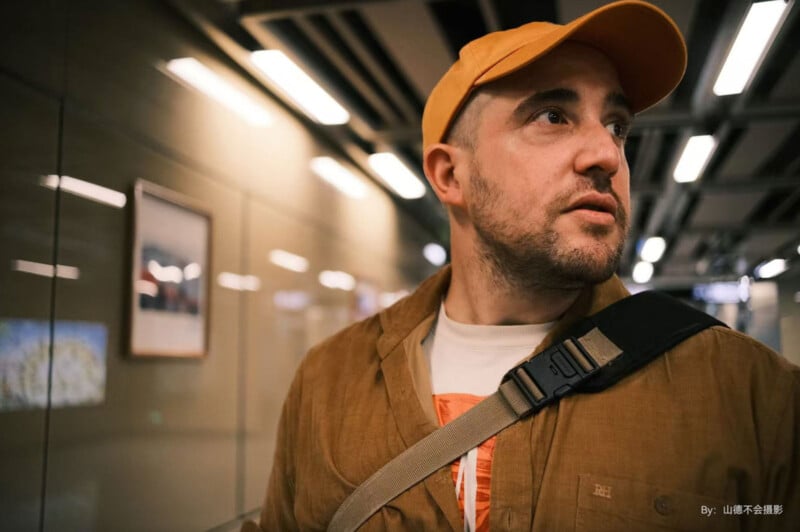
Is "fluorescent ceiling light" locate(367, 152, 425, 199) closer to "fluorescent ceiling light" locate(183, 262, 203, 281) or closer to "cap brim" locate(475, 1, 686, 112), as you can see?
"fluorescent ceiling light" locate(183, 262, 203, 281)

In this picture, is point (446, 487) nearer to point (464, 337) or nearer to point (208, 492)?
point (464, 337)

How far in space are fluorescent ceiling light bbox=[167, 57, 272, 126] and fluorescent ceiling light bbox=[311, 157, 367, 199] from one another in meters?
0.88

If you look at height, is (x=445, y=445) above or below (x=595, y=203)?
below

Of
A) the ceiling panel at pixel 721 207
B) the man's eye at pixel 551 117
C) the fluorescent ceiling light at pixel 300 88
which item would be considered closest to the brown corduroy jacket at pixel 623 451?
the man's eye at pixel 551 117

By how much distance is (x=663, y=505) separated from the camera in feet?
3.74

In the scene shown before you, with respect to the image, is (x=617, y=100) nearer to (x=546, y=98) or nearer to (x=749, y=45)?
(x=546, y=98)

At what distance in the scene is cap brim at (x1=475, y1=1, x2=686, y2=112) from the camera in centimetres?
135

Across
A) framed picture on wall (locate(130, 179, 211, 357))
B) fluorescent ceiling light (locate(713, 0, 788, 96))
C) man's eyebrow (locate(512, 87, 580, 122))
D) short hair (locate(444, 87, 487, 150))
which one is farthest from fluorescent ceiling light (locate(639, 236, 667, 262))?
man's eyebrow (locate(512, 87, 580, 122))

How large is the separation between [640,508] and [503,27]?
2679 millimetres

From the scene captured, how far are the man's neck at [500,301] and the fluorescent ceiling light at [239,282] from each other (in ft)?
7.13

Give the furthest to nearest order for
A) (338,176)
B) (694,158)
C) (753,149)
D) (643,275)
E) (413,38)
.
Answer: (338,176), (694,158), (753,149), (413,38), (643,275)

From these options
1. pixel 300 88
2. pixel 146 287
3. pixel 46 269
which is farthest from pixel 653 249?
pixel 46 269

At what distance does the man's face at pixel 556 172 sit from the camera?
137cm

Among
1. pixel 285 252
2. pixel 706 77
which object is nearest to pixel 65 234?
pixel 285 252
